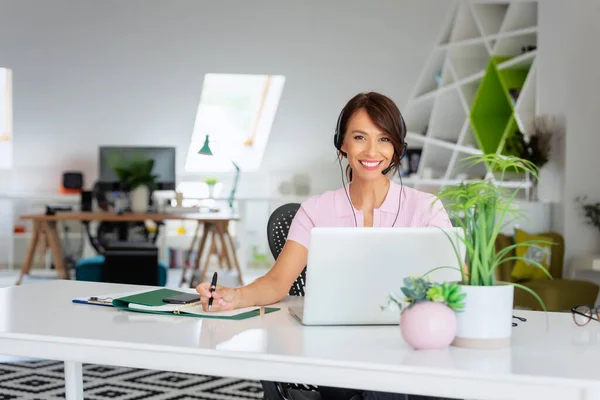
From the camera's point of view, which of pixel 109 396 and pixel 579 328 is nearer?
pixel 579 328

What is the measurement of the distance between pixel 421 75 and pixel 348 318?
723 cm

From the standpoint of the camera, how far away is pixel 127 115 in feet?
31.0

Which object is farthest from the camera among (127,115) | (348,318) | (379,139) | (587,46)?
(127,115)

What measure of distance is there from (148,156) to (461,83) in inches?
138

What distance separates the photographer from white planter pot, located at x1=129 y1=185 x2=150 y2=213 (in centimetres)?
805

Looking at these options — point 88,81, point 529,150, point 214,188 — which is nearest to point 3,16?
point 88,81

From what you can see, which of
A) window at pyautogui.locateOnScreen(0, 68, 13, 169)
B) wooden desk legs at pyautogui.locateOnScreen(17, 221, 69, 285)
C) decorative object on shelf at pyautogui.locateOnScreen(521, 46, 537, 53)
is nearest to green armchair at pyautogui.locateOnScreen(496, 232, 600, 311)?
decorative object on shelf at pyautogui.locateOnScreen(521, 46, 537, 53)

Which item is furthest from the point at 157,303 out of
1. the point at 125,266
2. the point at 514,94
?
the point at 514,94

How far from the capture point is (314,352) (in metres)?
1.57

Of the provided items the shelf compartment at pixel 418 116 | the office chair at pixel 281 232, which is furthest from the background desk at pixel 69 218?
the office chair at pixel 281 232

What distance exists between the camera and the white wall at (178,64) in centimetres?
823

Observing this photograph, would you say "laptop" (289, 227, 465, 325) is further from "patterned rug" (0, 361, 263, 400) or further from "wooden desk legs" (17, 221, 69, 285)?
"wooden desk legs" (17, 221, 69, 285)

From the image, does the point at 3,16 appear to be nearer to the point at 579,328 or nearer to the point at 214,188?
the point at 214,188

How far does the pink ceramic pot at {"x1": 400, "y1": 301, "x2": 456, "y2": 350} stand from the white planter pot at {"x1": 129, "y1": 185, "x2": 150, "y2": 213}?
263 inches
